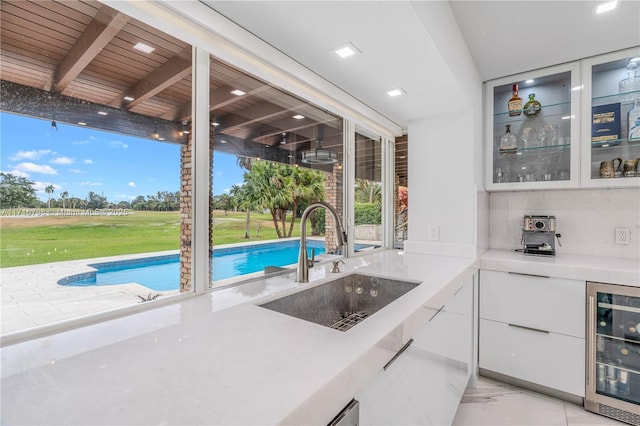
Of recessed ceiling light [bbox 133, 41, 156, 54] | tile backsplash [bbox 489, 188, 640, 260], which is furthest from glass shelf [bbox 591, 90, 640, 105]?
recessed ceiling light [bbox 133, 41, 156, 54]

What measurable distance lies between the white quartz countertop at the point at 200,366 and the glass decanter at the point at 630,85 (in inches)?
90.4

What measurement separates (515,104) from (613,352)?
73.6 inches

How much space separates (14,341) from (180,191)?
68 centimetres

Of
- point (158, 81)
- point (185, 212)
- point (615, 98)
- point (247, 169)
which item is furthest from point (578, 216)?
point (158, 81)

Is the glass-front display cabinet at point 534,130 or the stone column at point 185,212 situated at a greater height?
the glass-front display cabinet at point 534,130

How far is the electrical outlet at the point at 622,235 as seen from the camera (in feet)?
7.25

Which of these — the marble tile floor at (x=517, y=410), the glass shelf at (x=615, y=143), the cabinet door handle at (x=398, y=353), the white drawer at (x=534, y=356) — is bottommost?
the marble tile floor at (x=517, y=410)

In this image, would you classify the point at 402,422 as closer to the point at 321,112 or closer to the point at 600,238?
the point at 321,112

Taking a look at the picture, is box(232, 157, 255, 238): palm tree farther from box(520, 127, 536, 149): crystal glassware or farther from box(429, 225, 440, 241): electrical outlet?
box(520, 127, 536, 149): crystal glassware

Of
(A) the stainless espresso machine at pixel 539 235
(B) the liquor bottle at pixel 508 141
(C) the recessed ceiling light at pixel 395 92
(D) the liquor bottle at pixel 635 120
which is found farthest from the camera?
(B) the liquor bottle at pixel 508 141

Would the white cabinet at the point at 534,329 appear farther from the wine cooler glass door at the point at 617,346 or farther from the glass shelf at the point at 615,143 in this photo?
the glass shelf at the point at 615,143

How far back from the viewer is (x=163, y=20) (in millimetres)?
1042

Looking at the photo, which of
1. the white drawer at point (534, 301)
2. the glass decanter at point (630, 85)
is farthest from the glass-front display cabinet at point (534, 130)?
the white drawer at point (534, 301)

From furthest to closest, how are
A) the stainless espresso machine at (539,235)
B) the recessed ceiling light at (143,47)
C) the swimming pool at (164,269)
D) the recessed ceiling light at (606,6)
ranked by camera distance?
the stainless espresso machine at (539,235) < the recessed ceiling light at (606,6) < the recessed ceiling light at (143,47) < the swimming pool at (164,269)
